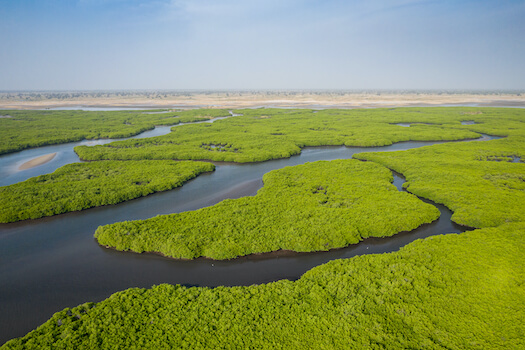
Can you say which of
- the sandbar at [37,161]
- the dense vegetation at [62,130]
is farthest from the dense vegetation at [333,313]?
the dense vegetation at [62,130]

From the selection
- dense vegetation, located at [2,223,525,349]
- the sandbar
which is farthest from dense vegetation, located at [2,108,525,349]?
the sandbar

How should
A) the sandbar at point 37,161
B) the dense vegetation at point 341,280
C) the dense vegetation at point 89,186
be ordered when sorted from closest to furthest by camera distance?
the dense vegetation at point 341,280
the dense vegetation at point 89,186
the sandbar at point 37,161

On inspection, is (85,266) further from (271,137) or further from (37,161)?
(271,137)

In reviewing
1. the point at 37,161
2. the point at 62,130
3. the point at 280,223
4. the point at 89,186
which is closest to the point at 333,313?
the point at 280,223

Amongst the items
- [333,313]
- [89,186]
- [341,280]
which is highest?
[89,186]

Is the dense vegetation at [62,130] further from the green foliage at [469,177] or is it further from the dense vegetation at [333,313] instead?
the green foliage at [469,177]
